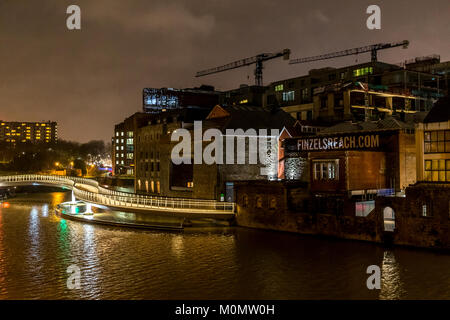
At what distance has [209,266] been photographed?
90.4 feet

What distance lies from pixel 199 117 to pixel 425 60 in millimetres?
51982

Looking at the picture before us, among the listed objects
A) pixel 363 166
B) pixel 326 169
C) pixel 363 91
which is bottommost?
pixel 326 169

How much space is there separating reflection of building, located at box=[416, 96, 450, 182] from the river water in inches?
246

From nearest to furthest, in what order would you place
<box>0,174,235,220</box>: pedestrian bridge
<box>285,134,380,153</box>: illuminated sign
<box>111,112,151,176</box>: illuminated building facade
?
<box>285,134,380,153</box>: illuminated sign, <box>0,174,235,220</box>: pedestrian bridge, <box>111,112,151,176</box>: illuminated building facade

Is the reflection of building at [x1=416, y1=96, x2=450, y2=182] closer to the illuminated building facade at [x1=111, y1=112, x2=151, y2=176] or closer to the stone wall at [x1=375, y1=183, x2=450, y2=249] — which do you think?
the stone wall at [x1=375, y1=183, x2=450, y2=249]

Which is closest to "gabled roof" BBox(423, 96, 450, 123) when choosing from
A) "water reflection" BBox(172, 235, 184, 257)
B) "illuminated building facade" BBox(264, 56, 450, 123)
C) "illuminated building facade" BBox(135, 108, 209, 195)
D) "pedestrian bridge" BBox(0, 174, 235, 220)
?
"illuminated building facade" BBox(264, 56, 450, 123)

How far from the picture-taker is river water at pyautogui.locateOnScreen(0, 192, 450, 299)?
74.3 ft

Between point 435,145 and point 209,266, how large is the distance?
1854cm

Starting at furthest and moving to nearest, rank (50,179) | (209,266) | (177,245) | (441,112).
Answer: (50,179) < (177,245) < (441,112) < (209,266)
